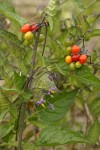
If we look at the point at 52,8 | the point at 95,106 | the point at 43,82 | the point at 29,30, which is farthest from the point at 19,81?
the point at 95,106

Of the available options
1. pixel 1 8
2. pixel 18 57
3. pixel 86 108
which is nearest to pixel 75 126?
pixel 86 108

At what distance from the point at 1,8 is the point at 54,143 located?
577mm

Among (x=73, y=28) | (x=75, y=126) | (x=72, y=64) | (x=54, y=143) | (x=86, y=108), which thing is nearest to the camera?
(x=72, y=64)

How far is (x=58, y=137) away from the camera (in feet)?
5.70

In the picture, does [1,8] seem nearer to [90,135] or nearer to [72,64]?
[72,64]

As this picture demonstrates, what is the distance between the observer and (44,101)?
5.71 ft

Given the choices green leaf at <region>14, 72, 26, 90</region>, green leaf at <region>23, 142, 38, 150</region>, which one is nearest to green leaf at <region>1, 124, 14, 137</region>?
green leaf at <region>23, 142, 38, 150</region>

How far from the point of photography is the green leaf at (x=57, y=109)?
1.87 meters

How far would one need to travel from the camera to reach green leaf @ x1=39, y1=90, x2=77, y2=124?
187 centimetres

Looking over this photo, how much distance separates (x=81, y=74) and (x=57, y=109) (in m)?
0.35

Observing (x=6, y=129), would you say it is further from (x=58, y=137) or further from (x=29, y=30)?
(x=29, y=30)

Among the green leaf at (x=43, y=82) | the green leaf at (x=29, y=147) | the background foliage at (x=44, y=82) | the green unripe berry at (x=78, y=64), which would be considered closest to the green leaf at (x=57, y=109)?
the background foliage at (x=44, y=82)

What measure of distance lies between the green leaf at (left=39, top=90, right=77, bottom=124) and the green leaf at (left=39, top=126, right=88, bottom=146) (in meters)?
0.08

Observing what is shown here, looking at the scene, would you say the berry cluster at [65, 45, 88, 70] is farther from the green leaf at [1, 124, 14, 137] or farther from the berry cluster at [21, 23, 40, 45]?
the green leaf at [1, 124, 14, 137]
